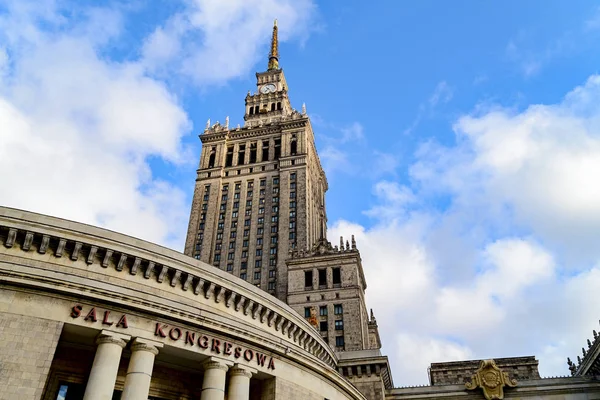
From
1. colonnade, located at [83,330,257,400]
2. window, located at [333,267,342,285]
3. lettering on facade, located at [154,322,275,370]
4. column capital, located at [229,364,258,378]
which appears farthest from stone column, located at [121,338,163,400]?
window, located at [333,267,342,285]

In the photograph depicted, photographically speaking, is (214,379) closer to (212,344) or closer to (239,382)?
(239,382)

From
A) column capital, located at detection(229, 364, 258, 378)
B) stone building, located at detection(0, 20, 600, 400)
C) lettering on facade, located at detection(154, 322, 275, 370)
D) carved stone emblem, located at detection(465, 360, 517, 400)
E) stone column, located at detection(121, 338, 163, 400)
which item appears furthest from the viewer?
carved stone emblem, located at detection(465, 360, 517, 400)

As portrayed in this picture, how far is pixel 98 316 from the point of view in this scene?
1004 inches

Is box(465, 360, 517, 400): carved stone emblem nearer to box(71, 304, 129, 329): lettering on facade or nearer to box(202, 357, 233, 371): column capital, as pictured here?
box(202, 357, 233, 371): column capital

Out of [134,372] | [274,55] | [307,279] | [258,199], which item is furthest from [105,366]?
[274,55]

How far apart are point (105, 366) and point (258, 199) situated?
73.0 meters

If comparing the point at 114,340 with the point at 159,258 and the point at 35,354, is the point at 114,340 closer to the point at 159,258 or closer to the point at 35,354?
the point at 35,354

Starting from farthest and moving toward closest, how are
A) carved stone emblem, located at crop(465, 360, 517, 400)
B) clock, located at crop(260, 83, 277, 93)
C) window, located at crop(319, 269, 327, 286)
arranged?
clock, located at crop(260, 83, 277, 93)
window, located at crop(319, 269, 327, 286)
carved stone emblem, located at crop(465, 360, 517, 400)

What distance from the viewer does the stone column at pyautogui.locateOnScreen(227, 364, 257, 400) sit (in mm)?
28859

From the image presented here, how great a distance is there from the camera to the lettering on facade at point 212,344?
27.4 metres

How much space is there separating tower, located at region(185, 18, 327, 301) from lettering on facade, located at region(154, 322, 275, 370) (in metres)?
48.5

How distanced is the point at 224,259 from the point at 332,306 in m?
29.9

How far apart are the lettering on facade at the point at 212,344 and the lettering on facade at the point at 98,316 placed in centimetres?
195

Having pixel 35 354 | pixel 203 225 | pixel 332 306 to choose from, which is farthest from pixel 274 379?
pixel 203 225
